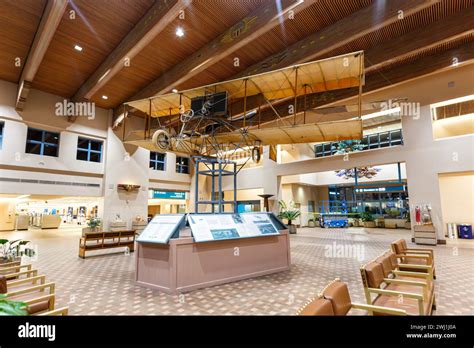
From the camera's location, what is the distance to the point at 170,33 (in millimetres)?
7500

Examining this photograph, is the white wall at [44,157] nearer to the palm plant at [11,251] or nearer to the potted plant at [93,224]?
the potted plant at [93,224]

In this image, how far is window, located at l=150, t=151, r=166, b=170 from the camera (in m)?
15.7

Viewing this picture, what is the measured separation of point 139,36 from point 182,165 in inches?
437

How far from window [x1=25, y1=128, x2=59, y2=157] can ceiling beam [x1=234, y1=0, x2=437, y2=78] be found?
1000 centimetres

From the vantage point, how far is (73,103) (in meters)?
11.8

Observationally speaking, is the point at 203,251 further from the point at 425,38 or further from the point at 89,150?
the point at 89,150

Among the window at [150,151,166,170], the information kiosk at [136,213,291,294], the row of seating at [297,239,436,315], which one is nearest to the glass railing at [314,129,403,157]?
the window at [150,151,166,170]

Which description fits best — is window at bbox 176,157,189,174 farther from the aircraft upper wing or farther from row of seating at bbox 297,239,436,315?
row of seating at bbox 297,239,436,315

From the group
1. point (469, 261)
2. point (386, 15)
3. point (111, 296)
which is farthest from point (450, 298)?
point (386, 15)

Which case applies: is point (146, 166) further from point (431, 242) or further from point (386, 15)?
point (431, 242)

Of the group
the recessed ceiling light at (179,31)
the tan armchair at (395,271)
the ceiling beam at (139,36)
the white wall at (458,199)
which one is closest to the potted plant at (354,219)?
the white wall at (458,199)

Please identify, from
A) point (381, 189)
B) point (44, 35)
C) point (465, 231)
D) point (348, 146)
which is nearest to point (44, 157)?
point (44, 35)

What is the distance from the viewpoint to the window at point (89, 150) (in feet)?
41.5

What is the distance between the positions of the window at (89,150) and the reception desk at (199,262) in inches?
390
